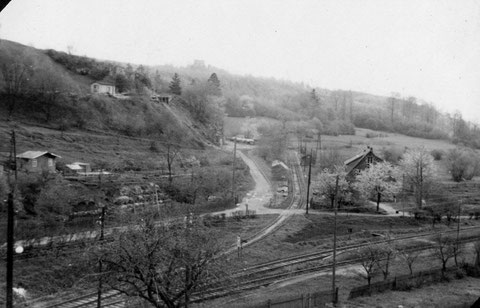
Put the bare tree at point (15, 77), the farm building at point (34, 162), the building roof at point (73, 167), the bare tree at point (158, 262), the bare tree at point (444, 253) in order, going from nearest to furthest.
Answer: the bare tree at point (158, 262) → the bare tree at point (444, 253) → the farm building at point (34, 162) → the building roof at point (73, 167) → the bare tree at point (15, 77)

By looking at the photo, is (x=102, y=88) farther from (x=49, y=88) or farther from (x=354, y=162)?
(x=354, y=162)

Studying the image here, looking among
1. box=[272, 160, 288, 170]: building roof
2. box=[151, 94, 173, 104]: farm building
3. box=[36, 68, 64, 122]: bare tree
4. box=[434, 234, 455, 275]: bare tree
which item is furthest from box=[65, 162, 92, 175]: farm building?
box=[151, 94, 173, 104]: farm building

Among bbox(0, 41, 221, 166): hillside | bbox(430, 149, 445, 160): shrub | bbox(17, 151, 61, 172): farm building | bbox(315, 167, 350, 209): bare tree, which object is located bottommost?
bbox(315, 167, 350, 209): bare tree

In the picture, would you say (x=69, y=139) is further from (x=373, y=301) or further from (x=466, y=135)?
(x=466, y=135)

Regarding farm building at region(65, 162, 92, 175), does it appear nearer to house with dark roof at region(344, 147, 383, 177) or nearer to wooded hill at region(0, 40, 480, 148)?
wooded hill at region(0, 40, 480, 148)

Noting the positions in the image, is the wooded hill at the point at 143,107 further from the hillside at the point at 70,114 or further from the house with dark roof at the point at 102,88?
the house with dark roof at the point at 102,88

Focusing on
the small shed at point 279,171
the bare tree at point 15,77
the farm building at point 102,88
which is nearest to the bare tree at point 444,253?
the small shed at point 279,171
